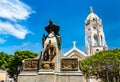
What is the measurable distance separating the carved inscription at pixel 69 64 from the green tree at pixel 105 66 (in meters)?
24.4

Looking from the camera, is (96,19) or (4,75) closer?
(4,75)

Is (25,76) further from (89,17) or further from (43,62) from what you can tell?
(89,17)

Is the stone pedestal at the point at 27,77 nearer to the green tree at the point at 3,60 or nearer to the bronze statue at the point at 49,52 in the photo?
the bronze statue at the point at 49,52

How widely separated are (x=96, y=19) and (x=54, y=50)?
65214 mm

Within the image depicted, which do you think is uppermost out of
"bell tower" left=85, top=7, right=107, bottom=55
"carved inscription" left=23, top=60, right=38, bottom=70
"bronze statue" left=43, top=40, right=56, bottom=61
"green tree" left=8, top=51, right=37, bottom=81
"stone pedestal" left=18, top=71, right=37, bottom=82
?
"bell tower" left=85, top=7, right=107, bottom=55

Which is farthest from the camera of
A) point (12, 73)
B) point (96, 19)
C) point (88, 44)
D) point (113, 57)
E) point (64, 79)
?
point (96, 19)

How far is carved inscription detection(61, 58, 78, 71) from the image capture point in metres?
11.1

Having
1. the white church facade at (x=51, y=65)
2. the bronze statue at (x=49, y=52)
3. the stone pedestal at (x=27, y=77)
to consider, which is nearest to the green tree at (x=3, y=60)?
the white church facade at (x=51, y=65)

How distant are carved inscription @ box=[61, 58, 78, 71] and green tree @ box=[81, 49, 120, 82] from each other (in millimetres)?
24401

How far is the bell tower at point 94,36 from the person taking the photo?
220 feet

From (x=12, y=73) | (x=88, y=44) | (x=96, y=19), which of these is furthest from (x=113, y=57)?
(x=96, y=19)

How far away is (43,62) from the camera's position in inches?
433

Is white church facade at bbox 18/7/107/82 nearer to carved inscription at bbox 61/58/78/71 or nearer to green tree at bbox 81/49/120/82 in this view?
carved inscription at bbox 61/58/78/71

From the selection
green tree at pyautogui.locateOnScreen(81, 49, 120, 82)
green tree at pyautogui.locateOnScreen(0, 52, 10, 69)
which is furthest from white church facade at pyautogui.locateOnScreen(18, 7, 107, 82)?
green tree at pyautogui.locateOnScreen(0, 52, 10, 69)
